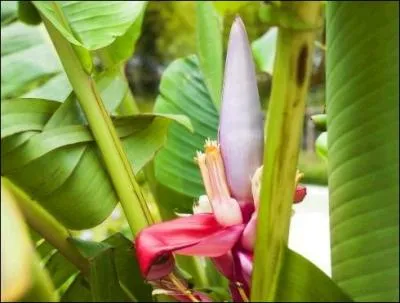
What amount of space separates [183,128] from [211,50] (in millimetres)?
64

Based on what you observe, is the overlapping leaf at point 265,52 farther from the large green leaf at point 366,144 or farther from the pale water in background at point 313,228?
the large green leaf at point 366,144

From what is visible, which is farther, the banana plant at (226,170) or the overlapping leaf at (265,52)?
the overlapping leaf at (265,52)

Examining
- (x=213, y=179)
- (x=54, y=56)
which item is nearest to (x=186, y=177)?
(x=54, y=56)

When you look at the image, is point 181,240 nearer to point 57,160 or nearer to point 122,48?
point 57,160

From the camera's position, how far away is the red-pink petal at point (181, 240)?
288 millimetres

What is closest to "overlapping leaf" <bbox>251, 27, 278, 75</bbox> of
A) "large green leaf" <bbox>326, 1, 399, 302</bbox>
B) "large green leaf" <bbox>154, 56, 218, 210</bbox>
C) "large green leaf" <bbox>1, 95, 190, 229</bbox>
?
"large green leaf" <bbox>154, 56, 218, 210</bbox>

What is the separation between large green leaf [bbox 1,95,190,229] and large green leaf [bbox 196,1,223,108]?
186 millimetres

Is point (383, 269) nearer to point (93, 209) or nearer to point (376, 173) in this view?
point (376, 173)

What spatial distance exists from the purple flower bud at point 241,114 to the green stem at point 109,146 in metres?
0.07

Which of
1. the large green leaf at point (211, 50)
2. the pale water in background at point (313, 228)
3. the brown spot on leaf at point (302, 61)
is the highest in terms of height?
the large green leaf at point (211, 50)

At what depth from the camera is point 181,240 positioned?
0.30m

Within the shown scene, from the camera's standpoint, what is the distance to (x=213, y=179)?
323mm

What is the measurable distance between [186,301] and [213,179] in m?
0.07

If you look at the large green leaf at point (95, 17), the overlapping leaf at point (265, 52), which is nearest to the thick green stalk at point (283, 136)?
the large green leaf at point (95, 17)
